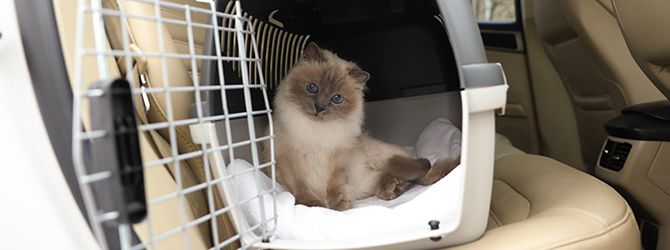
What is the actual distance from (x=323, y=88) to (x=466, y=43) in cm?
74

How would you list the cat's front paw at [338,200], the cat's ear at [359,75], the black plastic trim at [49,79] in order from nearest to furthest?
the black plastic trim at [49,79], the cat's front paw at [338,200], the cat's ear at [359,75]

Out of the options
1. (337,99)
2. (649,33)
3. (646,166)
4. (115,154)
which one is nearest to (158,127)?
(115,154)

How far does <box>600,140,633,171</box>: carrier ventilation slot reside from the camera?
1729 millimetres

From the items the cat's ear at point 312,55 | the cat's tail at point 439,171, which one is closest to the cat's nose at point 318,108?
Result: the cat's ear at point 312,55

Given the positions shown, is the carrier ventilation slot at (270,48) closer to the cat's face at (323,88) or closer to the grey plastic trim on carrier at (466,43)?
the cat's face at (323,88)

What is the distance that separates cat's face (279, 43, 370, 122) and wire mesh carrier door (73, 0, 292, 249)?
0.24 m

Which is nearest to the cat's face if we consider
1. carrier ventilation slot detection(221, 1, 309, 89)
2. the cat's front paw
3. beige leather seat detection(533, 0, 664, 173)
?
carrier ventilation slot detection(221, 1, 309, 89)

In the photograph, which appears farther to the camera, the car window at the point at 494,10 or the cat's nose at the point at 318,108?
the car window at the point at 494,10

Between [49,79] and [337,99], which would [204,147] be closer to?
[49,79]

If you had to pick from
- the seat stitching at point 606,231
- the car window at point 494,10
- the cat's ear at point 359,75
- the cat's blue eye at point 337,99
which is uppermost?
the car window at point 494,10

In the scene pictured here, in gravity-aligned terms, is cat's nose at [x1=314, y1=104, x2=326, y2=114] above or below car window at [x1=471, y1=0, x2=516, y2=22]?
below

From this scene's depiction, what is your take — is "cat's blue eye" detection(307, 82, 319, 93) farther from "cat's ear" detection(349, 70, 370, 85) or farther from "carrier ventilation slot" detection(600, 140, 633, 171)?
"carrier ventilation slot" detection(600, 140, 633, 171)

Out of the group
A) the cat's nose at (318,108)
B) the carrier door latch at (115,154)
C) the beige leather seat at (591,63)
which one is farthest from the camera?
the beige leather seat at (591,63)

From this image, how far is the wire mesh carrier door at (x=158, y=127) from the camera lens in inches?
22.8
